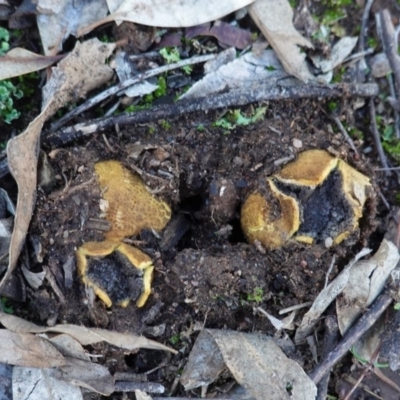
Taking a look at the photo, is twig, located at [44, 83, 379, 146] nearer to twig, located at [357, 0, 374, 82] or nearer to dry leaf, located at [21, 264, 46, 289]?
twig, located at [357, 0, 374, 82]

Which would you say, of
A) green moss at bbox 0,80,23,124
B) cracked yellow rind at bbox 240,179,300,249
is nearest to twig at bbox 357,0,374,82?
cracked yellow rind at bbox 240,179,300,249

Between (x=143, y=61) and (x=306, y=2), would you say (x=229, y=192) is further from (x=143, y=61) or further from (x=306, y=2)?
(x=306, y=2)

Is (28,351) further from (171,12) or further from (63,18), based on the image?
(171,12)

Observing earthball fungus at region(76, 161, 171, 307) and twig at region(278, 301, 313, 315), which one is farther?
twig at region(278, 301, 313, 315)

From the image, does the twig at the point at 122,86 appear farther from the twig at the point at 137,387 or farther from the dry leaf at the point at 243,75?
the twig at the point at 137,387

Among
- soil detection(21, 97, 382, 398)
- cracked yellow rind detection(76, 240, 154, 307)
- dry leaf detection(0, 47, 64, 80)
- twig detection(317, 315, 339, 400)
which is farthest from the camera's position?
dry leaf detection(0, 47, 64, 80)

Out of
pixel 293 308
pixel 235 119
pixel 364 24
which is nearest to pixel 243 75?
pixel 235 119

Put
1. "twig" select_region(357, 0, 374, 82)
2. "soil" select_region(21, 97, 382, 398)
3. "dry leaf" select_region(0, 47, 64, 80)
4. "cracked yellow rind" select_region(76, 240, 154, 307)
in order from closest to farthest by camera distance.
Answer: "cracked yellow rind" select_region(76, 240, 154, 307) → "soil" select_region(21, 97, 382, 398) → "dry leaf" select_region(0, 47, 64, 80) → "twig" select_region(357, 0, 374, 82)
